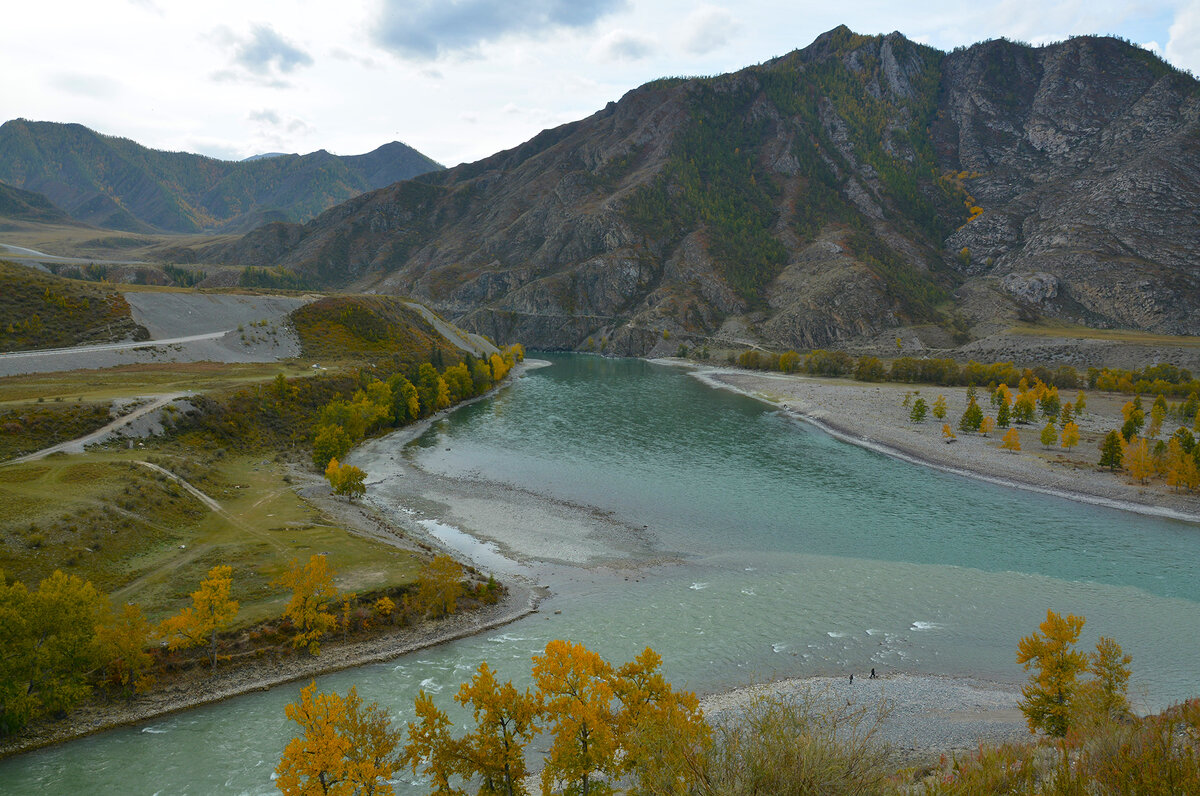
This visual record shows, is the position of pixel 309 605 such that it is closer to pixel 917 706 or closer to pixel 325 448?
pixel 325 448

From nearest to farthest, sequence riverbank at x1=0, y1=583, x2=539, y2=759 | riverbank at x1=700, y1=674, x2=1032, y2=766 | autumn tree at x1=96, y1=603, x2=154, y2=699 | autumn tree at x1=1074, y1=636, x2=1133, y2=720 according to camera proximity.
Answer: autumn tree at x1=1074, y1=636, x2=1133, y2=720
riverbank at x1=700, y1=674, x2=1032, y2=766
riverbank at x1=0, y1=583, x2=539, y2=759
autumn tree at x1=96, y1=603, x2=154, y2=699

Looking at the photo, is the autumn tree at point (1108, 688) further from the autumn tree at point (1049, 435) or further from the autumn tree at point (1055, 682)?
the autumn tree at point (1049, 435)

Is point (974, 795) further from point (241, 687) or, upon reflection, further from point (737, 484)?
point (737, 484)

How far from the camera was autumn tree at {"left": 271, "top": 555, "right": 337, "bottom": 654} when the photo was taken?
3634cm

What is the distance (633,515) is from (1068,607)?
37334mm

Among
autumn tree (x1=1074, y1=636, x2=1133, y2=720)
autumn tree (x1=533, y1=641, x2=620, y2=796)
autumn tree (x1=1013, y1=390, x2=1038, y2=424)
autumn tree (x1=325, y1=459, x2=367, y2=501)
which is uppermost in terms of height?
autumn tree (x1=1013, y1=390, x2=1038, y2=424)

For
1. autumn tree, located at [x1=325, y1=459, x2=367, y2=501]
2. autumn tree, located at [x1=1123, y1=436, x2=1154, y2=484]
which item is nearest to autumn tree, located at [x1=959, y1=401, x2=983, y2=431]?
autumn tree, located at [x1=1123, y1=436, x2=1154, y2=484]

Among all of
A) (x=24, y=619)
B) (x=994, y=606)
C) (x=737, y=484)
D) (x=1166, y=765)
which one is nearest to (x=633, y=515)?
(x=737, y=484)

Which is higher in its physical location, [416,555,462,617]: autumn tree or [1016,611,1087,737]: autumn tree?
[1016,611,1087,737]: autumn tree

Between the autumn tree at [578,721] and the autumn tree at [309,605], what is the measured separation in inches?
786

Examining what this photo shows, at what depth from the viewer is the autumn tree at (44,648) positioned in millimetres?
27672

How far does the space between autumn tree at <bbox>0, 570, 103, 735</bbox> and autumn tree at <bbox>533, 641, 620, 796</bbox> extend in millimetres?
24849

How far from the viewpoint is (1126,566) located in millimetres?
51625

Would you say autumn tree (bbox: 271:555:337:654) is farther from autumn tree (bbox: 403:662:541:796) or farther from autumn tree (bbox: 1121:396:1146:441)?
autumn tree (bbox: 1121:396:1146:441)
